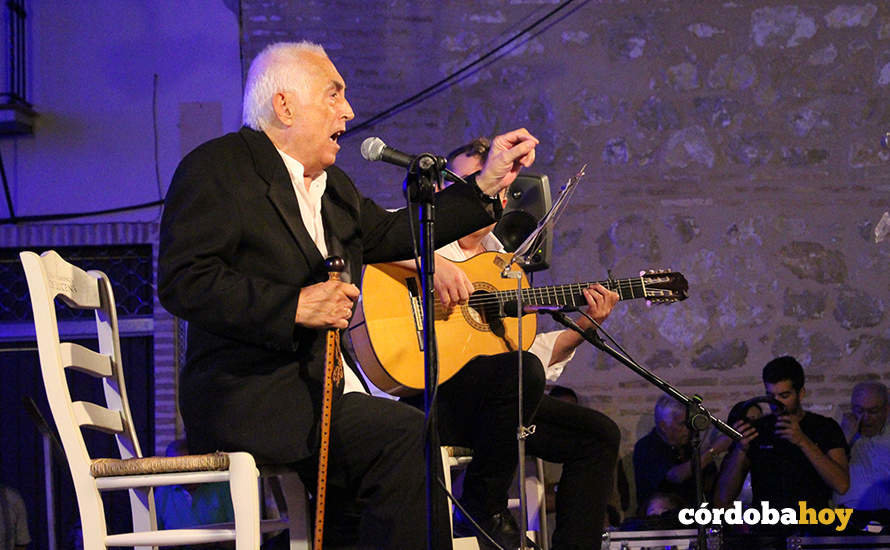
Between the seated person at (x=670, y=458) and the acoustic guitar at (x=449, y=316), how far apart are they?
2032 millimetres

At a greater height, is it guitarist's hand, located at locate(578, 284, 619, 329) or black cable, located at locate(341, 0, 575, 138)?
black cable, located at locate(341, 0, 575, 138)

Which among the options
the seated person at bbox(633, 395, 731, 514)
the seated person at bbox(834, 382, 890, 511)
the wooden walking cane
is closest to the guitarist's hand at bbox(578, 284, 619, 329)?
the wooden walking cane

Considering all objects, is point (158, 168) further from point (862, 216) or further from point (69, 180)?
point (862, 216)

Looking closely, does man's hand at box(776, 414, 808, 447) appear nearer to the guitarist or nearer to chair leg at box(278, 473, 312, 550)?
the guitarist

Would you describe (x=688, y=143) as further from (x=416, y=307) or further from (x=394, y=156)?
(x=394, y=156)

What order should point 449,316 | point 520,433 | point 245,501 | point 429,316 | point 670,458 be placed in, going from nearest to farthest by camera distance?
point 429,316
point 245,501
point 520,433
point 449,316
point 670,458

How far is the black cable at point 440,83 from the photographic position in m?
5.91

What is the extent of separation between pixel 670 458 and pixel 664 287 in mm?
2101

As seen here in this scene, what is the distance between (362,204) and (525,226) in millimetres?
1230

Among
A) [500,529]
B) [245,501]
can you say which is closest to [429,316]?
[245,501]

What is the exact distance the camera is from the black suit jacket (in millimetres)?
2221

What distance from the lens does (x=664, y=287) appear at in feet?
11.7

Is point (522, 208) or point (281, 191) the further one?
point (522, 208)

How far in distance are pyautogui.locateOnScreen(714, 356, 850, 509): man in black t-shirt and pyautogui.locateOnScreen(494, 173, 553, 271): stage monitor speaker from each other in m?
2.09
